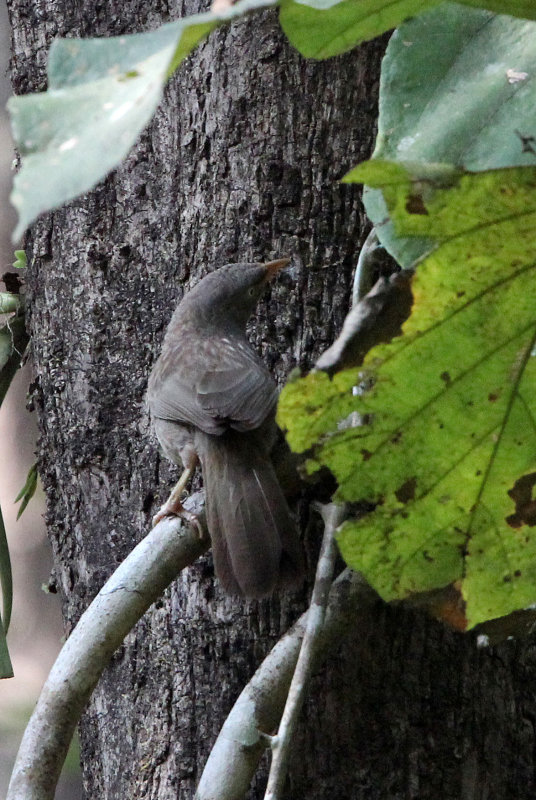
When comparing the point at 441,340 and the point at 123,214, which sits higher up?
the point at 123,214

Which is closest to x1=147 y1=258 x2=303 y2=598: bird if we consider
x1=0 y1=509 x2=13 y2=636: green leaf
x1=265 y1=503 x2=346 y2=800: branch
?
x1=265 y1=503 x2=346 y2=800: branch

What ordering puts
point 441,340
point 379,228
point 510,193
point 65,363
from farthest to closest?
point 65,363 → point 379,228 → point 441,340 → point 510,193

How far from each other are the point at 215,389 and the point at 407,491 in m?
1.19

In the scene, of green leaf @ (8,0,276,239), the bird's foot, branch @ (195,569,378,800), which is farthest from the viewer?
the bird's foot

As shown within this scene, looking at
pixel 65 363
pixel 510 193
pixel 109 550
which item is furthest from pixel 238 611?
pixel 510 193

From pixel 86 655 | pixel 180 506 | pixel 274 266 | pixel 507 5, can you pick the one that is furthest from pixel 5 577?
pixel 507 5

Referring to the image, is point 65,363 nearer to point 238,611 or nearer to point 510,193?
point 238,611

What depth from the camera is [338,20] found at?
1283mm

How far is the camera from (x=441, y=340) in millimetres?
1286

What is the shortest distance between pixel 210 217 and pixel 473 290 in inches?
49.0

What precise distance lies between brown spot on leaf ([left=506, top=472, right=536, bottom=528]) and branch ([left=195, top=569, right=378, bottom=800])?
0.62 metres

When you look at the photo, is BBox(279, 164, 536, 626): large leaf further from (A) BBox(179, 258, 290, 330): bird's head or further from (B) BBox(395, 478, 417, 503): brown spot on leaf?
(A) BBox(179, 258, 290, 330): bird's head

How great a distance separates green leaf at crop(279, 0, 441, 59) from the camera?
1.24 m

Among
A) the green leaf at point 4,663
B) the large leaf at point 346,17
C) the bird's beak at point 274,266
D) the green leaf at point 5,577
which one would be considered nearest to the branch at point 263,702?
the green leaf at point 4,663
